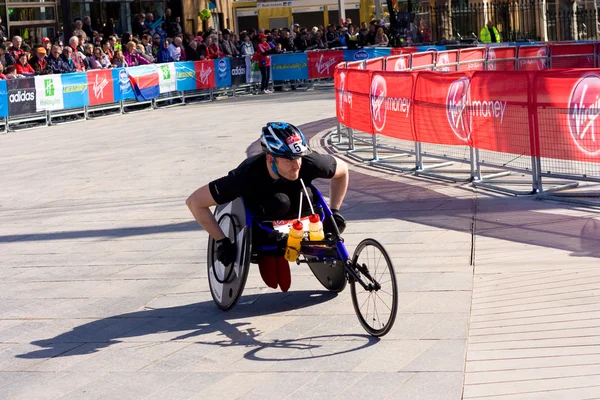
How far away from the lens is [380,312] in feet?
21.9

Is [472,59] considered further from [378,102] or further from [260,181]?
[260,181]

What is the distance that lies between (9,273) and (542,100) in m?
5.91

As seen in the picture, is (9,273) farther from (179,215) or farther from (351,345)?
(351,345)

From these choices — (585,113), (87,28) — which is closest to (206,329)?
(585,113)

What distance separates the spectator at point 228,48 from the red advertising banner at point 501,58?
40.4 ft

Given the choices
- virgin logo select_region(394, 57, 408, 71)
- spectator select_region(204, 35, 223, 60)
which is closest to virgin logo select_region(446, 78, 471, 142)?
virgin logo select_region(394, 57, 408, 71)

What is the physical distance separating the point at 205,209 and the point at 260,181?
1.60 ft

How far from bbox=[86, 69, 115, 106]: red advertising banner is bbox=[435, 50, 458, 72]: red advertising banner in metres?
9.34

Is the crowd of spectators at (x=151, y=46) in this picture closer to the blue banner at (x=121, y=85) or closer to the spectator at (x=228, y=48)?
the spectator at (x=228, y=48)

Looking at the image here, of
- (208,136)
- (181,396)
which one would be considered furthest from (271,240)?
(208,136)

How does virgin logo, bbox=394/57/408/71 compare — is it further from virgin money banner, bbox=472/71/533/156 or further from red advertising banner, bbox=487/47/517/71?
virgin money banner, bbox=472/71/533/156

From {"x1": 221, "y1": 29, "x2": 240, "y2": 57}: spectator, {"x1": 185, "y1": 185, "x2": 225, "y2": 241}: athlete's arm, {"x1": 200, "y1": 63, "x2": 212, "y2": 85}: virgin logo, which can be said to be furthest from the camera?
{"x1": 221, "y1": 29, "x2": 240, "y2": 57}: spectator

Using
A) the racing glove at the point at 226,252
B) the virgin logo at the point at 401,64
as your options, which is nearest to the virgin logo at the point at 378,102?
the virgin logo at the point at 401,64

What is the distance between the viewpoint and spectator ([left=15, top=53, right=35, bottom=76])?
977 inches
